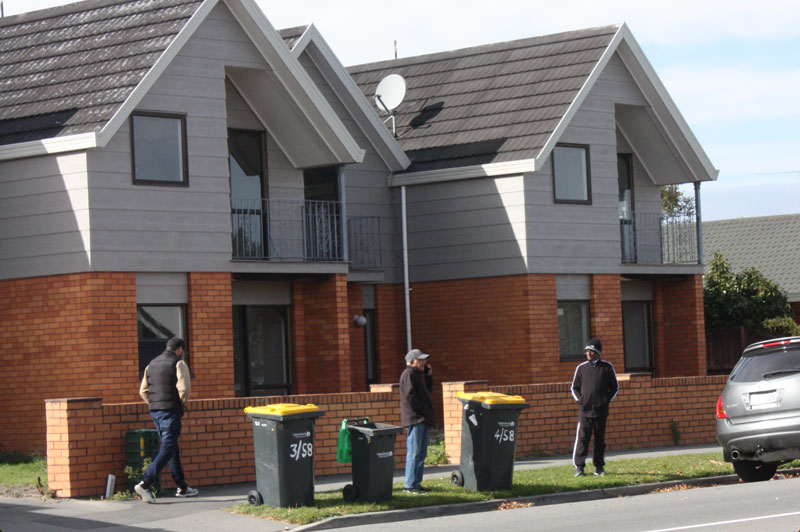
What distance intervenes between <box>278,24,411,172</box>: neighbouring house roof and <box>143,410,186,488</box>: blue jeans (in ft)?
35.9

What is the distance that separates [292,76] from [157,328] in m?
4.68

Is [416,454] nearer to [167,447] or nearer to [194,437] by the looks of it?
[167,447]

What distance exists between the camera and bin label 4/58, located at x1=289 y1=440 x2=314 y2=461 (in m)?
13.7

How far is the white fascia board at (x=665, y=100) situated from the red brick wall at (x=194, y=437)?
1010cm

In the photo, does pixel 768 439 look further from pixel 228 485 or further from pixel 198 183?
pixel 198 183

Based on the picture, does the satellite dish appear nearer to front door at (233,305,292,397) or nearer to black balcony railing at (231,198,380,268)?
black balcony railing at (231,198,380,268)

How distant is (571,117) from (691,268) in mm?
5022

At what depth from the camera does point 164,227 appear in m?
19.3

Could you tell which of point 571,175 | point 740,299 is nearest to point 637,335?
point 740,299

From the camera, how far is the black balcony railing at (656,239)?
86.1ft

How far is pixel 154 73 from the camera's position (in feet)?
61.7

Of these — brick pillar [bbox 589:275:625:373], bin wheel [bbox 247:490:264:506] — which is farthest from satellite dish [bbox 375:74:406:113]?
bin wheel [bbox 247:490:264:506]

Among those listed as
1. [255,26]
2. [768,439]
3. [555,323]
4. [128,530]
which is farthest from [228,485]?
[555,323]

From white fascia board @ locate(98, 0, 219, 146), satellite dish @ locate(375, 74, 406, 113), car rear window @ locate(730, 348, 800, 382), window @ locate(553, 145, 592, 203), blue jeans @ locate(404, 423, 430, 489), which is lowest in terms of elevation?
blue jeans @ locate(404, 423, 430, 489)
